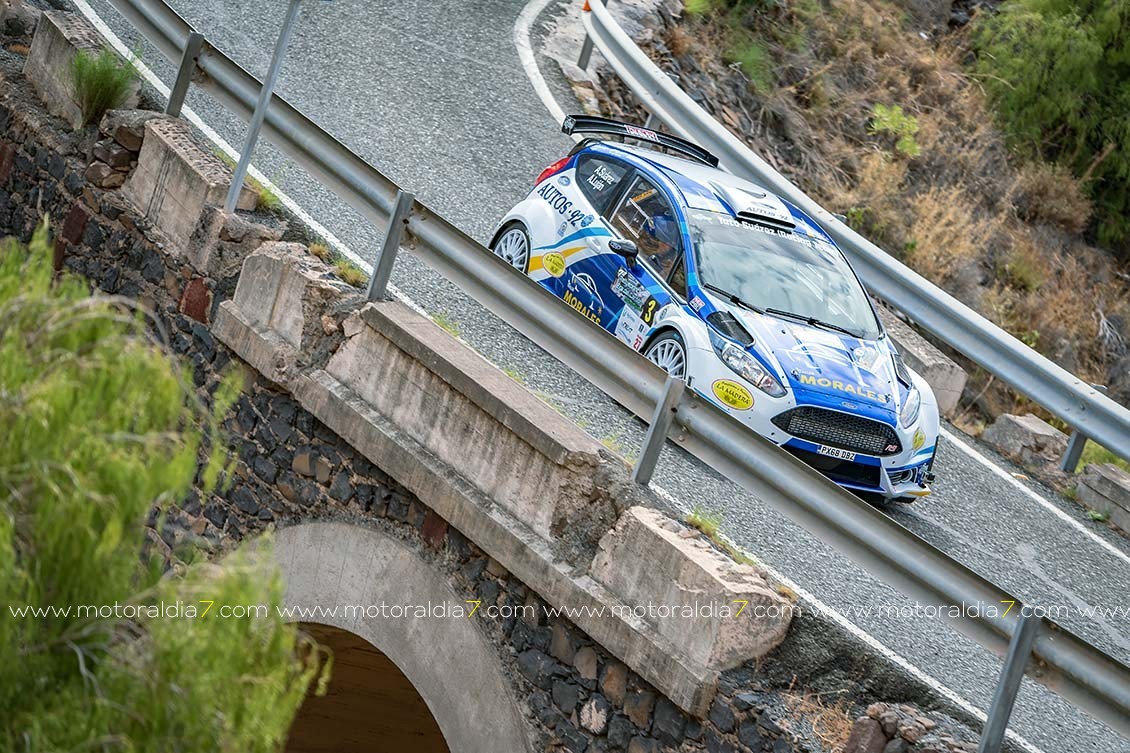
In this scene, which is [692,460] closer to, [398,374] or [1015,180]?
[398,374]

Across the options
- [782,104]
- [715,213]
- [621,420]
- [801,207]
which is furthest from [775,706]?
[782,104]

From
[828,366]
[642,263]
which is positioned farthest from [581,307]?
[828,366]

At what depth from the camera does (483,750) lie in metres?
7.04

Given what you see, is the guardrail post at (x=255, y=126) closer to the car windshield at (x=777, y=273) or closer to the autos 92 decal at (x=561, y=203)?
the autos 92 decal at (x=561, y=203)

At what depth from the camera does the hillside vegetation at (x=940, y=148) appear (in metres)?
16.1

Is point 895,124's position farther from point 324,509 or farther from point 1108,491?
point 324,509

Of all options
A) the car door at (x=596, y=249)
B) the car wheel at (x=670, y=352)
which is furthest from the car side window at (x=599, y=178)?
the car wheel at (x=670, y=352)

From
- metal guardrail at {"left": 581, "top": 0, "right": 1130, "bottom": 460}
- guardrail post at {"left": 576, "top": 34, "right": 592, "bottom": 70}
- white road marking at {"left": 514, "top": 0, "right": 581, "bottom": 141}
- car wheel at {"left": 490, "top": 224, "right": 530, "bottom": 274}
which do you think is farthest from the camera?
guardrail post at {"left": 576, "top": 34, "right": 592, "bottom": 70}

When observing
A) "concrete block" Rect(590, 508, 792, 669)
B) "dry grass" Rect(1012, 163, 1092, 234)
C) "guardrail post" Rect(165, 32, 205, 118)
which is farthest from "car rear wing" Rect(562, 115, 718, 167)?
"dry grass" Rect(1012, 163, 1092, 234)

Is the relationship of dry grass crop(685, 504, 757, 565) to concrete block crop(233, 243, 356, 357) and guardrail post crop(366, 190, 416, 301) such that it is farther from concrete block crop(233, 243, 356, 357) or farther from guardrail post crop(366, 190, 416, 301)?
concrete block crop(233, 243, 356, 357)

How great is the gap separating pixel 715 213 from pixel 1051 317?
780 centimetres

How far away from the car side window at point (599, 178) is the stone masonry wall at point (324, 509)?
2470 millimetres

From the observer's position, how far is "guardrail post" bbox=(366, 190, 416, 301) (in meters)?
7.93

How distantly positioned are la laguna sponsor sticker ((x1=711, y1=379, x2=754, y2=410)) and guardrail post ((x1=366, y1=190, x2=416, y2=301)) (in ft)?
7.04
